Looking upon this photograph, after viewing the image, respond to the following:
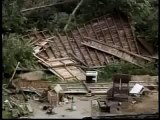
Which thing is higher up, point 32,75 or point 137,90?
point 32,75

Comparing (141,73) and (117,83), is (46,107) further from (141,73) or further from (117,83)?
(141,73)

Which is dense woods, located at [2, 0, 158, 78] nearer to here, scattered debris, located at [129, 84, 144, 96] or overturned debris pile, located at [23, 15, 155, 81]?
overturned debris pile, located at [23, 15, 155, 81]

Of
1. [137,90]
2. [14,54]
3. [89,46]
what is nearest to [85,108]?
[137,90]

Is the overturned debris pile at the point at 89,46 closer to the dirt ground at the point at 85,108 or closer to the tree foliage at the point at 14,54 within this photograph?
the tree foliage at the point at 14,54

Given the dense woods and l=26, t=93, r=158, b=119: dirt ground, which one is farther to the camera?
the dense woods

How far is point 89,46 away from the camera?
20.0 m

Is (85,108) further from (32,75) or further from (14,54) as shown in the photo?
(32,75)

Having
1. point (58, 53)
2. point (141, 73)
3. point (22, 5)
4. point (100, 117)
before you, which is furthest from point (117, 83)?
point (22, 5)

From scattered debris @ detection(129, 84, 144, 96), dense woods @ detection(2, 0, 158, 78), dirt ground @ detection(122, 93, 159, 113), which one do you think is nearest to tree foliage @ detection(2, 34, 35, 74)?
dense woods @ detection(2, 0, 158, 78)

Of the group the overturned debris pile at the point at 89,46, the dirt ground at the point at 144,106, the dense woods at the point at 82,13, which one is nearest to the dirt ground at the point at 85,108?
the dirt ground at the point at 144,106

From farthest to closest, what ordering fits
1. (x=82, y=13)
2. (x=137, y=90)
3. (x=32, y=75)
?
(x=82, y=13) < (x=32, y=75) < (x=137, y=90)

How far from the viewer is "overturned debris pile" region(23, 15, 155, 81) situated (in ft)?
61.9

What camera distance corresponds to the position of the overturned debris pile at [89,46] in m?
18.9

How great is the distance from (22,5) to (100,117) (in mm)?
9946
